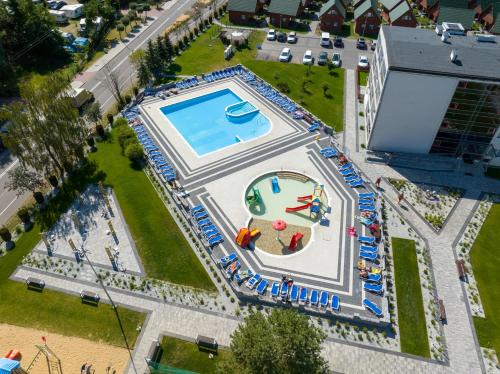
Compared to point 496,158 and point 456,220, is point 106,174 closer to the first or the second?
point 456,220

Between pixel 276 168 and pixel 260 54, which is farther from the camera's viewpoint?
pixel 260 54

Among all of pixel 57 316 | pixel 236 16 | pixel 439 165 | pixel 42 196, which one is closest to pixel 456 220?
pixel 439 165

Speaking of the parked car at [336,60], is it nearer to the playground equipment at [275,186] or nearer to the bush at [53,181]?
the playground equipment at [275,186]

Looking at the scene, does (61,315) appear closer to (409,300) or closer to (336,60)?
(409,300)

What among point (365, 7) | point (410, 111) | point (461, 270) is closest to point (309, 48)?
point (365, 7)

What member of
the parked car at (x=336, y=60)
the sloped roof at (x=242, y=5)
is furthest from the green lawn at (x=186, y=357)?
the sloped roof at (x=242, y=5)

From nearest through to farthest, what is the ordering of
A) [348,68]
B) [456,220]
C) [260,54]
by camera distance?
[456,220] < [348,68] < [260,54]

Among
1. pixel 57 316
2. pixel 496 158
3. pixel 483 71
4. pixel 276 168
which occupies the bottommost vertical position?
pixel 57 316

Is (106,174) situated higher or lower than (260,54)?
lower

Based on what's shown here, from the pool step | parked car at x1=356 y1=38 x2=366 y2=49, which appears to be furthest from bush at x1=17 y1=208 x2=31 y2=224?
parked car at x1=356 y1=38 x2=366 y2=49
